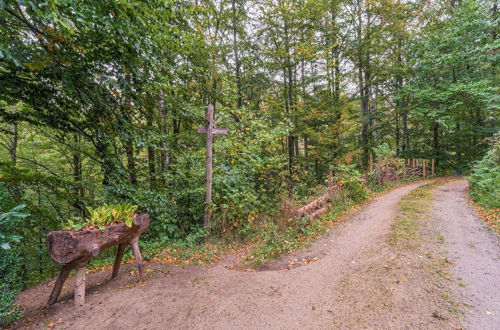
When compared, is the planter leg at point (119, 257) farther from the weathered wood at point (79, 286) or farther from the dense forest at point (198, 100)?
the dense forest at point (198, 100)

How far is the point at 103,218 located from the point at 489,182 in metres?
10.7

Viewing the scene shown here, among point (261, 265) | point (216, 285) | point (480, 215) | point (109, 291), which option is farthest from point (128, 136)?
point (480, 215)

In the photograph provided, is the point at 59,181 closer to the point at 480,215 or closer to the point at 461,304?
the point at 461,304

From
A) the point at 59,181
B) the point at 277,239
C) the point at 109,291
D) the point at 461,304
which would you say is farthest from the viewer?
the point at 277,239

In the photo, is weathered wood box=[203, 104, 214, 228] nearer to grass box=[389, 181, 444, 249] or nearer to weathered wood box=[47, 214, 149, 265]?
weathered wood box=[47, 214, 149, 265]

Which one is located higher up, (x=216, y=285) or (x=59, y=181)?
(x=59, y=181)

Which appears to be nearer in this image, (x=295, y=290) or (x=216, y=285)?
(x=295, y=290)

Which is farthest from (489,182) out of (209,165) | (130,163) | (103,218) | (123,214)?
(130,163)

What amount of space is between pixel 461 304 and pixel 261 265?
2780mm

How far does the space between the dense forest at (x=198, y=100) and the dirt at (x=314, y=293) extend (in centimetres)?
114

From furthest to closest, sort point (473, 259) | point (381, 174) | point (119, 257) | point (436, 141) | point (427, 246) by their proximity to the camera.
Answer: point (436, 141) → point (381, 174) → point (427, 246) → point (119, 257) → point (473, 259)

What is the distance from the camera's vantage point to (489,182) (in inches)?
272

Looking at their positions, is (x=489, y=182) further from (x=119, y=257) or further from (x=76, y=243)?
(x=76, y=243)

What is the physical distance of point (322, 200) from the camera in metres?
6.73
